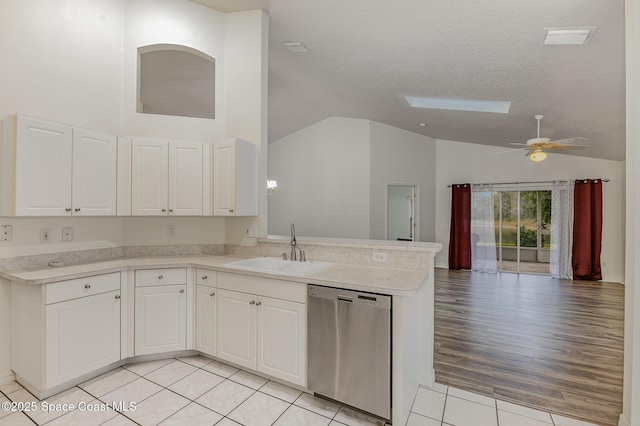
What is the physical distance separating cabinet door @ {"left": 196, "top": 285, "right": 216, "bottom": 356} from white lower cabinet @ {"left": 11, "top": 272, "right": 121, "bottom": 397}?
62 centimetres

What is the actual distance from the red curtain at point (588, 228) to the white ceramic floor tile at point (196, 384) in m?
7.34

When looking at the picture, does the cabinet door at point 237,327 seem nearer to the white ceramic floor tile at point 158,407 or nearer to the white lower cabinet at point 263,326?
the white lower cabinet at point 263,326

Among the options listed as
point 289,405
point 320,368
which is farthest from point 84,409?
point 320,368

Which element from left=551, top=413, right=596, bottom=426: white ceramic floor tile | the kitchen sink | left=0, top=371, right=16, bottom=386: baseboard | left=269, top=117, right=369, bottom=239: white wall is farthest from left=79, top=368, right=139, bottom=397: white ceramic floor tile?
left=269, top=117, right=369, bottom=239: white wall

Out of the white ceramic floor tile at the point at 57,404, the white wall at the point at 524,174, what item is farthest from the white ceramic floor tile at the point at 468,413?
the white wall at the point at 524,174

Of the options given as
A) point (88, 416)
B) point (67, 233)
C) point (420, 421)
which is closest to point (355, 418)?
point (420, 421)

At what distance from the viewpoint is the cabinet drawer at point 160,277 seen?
2.61m

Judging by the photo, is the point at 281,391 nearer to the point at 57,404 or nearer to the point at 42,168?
the point at 57,404

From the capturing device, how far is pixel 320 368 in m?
2.07

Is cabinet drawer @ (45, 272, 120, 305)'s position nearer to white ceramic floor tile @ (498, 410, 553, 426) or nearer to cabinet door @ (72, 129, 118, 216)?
cabinet door @ (72, 129, 118, 216)

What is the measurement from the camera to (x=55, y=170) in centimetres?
237

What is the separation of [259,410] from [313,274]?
0.98 meters

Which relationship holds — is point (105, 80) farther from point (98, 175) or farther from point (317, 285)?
point (317, 285)

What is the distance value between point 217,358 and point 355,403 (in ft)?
4.32
